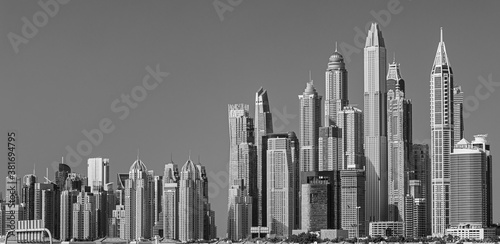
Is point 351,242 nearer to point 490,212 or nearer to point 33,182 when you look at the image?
point 490,212

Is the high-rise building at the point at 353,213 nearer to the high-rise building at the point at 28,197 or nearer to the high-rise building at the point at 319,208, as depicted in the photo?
the high-rise building at the point at 319,208

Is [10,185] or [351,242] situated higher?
[10,185]

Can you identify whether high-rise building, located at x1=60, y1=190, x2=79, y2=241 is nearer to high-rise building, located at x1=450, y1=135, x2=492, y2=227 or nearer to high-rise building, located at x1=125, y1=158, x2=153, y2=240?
high-rise building, located at x1=125, y1=158, x2=153, y2=240

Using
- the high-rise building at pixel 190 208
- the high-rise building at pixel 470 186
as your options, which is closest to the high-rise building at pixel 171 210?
the high-rise building at pixel 190 208

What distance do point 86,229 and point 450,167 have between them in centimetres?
6546

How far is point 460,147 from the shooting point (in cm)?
19750

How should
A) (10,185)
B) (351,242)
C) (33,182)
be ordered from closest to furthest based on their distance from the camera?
(10,185) → (351,242) → (33,182)

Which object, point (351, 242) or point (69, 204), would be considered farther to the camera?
point (69, 204)

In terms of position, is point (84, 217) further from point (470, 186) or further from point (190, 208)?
point (470, 186)

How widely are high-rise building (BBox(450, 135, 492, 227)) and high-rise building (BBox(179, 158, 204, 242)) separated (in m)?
43.9

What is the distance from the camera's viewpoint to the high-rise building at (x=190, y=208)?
187m

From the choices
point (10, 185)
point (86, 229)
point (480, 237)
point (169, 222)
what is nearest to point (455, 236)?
point (480, 237)

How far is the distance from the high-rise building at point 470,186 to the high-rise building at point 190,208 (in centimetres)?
4386

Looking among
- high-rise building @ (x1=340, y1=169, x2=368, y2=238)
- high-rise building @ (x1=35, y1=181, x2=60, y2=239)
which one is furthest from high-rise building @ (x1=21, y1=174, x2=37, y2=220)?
high-rise building @ (x1=340, y1=169, x2=368, y2=238)
